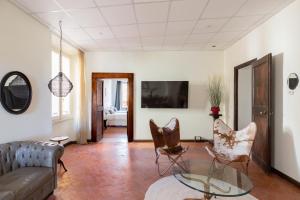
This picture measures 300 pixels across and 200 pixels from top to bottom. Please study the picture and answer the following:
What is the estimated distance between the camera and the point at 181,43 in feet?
17.7

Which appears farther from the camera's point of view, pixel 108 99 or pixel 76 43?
pixel 108 99

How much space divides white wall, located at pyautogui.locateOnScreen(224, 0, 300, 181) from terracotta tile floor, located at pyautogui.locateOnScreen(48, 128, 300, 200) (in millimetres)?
402

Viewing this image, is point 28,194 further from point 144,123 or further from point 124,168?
point 144,123

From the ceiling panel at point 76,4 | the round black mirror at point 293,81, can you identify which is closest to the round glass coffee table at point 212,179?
the round black mirror at point 293,81

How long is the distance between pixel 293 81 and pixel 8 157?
4300mm

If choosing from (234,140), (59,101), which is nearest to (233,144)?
(234,140)

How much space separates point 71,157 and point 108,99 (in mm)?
6284

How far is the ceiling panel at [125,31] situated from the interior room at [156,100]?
0.14 ft

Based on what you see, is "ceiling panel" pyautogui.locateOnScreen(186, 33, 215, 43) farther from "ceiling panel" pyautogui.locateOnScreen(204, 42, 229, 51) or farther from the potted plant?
the potted plant

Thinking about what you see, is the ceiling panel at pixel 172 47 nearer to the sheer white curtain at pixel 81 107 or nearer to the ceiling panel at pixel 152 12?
the ceiling panel at pixel 152 12

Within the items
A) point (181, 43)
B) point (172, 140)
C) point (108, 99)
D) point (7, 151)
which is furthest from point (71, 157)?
point (108, 99)

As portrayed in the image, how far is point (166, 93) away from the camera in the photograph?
6.14 meters

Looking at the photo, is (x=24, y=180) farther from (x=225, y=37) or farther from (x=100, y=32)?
(x=225, y=37)

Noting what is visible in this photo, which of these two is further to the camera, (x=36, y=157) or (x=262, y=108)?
(x=262, y=108)
